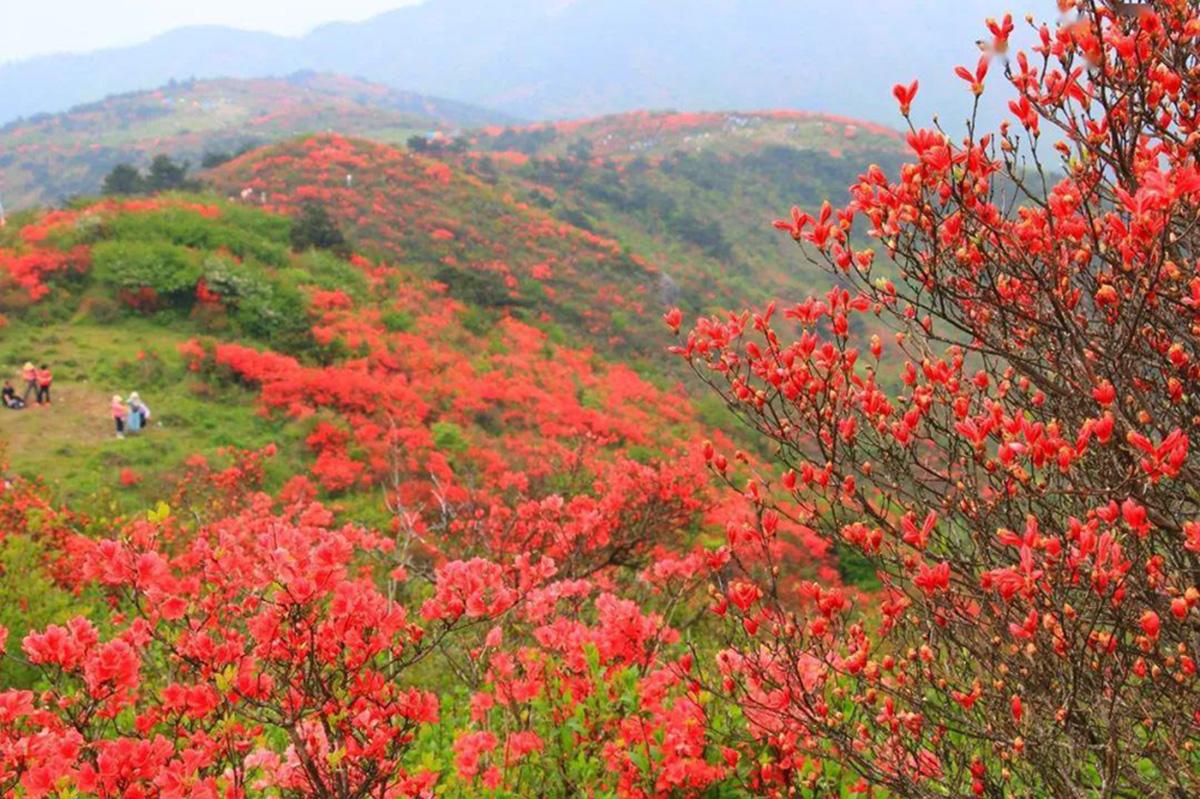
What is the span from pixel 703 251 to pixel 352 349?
33.6 m

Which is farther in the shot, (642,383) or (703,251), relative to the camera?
(703,251)

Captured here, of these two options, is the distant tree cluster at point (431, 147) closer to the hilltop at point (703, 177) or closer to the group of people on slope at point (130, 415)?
the hilltop at point (703, 177)

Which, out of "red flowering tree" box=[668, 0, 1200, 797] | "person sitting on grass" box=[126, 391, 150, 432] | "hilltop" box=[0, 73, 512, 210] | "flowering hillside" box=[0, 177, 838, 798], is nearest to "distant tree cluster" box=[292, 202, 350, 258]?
"flowering hillside" box=[0, 177, 838, 798]

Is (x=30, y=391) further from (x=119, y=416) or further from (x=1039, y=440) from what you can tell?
(x=1039, y=440)

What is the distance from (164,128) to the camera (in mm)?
88312

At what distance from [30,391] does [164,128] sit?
90.4 m

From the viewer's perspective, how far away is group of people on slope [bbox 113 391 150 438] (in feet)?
43.0

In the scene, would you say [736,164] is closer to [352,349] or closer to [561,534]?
[352,349]

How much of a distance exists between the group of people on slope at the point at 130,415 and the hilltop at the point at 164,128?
5007 cm

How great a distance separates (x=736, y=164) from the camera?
213 ft

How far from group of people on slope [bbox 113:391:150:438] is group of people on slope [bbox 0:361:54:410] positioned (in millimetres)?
1233

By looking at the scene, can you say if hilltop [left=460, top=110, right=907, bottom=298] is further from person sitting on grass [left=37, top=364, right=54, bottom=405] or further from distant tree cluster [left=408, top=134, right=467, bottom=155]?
person sitting on grass [left=37, top=364, right=54, bottom=405]

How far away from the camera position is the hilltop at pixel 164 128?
72.2 m

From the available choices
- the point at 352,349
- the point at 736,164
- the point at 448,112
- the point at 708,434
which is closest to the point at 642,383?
the point at 708,434
